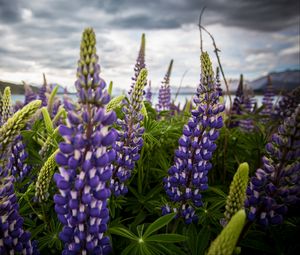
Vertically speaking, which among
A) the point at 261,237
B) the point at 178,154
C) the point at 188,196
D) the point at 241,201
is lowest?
the point at 261,237

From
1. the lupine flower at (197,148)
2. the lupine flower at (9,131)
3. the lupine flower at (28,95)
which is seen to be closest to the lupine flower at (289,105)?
the lupine flower at (197,148)

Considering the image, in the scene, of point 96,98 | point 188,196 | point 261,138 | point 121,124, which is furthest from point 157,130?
point 96,98

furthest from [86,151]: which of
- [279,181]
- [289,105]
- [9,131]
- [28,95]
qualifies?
[28,95]

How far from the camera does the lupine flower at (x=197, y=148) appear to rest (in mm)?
2023

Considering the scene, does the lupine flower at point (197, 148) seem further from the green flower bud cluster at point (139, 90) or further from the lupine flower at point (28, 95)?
the lupine flower at point (28, 95)

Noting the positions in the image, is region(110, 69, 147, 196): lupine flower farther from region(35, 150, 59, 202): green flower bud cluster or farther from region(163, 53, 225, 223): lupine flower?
region(35, 150, 59, 202): green flower bud cluster

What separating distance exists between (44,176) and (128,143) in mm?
709

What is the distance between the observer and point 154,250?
5.58 ft

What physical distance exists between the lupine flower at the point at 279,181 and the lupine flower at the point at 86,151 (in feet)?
3.16

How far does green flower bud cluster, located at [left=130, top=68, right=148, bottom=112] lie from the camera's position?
207cm

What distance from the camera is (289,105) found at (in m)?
2.83

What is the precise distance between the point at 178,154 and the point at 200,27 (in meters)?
1.37

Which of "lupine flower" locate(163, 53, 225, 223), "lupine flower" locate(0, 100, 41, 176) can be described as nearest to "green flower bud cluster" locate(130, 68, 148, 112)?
"lupine flower" locate(163, 53, 225, 223)

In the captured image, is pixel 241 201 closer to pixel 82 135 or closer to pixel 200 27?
pixel 82 135
